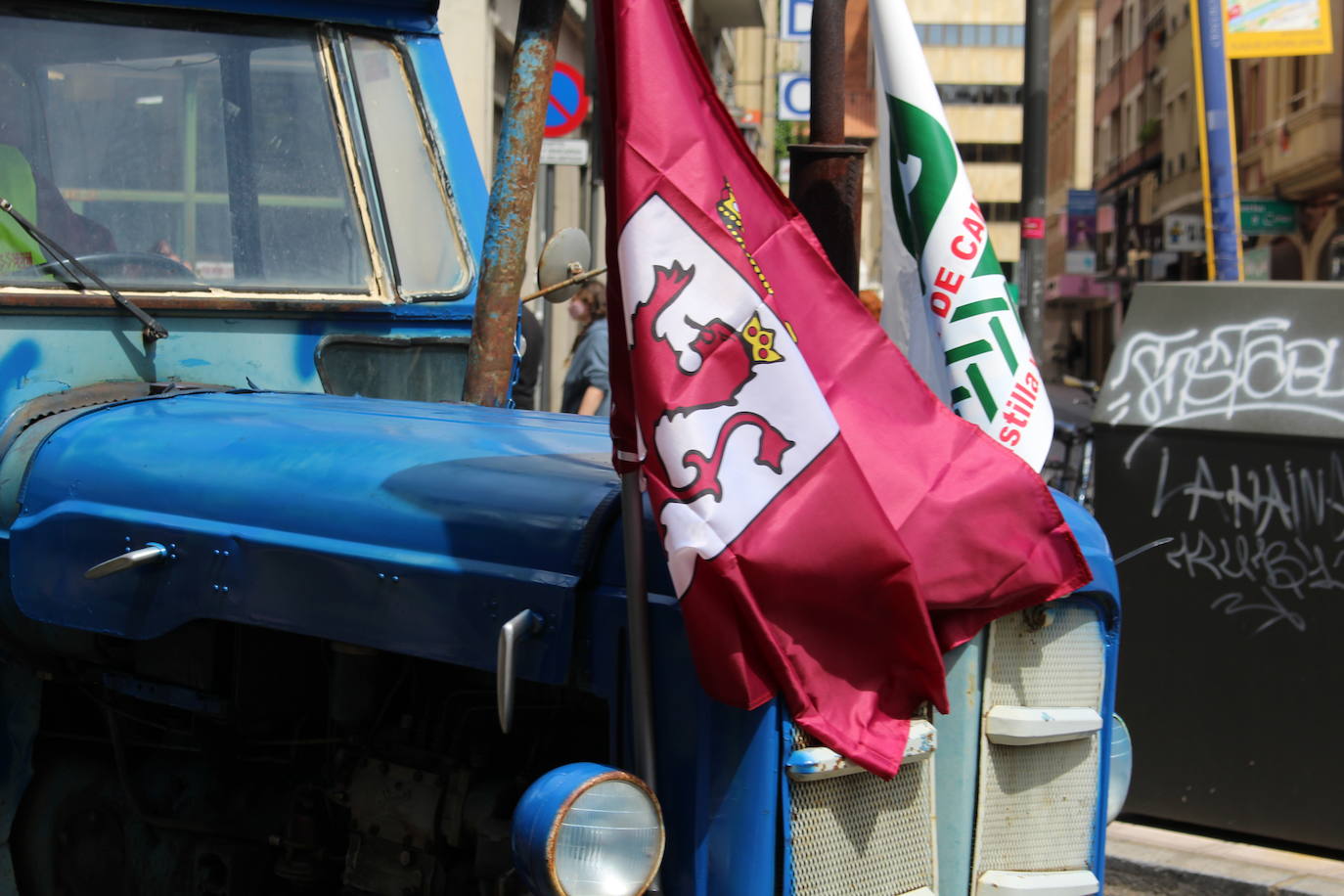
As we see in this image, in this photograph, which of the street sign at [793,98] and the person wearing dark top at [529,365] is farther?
the street sign at [793,98]

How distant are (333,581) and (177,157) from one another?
53.8 inches

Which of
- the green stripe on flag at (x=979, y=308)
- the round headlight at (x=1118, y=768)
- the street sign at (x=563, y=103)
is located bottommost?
the round headlight at (x=1118, y=768)

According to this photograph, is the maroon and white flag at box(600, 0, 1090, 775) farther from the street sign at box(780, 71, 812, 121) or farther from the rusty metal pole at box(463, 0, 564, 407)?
the street sign at box(780, 71, 812, 121)

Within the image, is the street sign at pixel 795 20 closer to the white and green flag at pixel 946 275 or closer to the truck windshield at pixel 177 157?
the white and green flag at pixel 946 275

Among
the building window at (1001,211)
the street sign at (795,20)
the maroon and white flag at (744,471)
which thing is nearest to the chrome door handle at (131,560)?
the maroon and white flag at (744,471)

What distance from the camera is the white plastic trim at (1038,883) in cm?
248

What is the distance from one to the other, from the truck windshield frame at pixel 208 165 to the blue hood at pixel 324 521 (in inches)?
16.3

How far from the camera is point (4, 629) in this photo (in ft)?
9.73

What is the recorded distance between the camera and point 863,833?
229cm

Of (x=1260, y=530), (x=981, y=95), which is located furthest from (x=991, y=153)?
(x=1260, y=530)

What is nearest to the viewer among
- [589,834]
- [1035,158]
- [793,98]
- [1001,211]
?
[589,834]

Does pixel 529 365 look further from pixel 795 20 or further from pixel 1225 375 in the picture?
pixel 795 20

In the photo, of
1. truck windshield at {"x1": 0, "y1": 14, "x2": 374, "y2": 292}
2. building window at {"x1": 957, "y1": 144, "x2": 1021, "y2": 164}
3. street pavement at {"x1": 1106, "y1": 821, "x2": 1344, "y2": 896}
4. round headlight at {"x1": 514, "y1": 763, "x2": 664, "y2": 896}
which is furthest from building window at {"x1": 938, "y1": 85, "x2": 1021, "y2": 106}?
round headlight at {"x1": 514, "y1": 763, "x2": 664, "y2": 896}

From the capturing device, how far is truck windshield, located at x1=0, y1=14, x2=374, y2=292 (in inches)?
128
